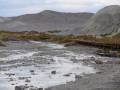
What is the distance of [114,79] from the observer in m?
18.4

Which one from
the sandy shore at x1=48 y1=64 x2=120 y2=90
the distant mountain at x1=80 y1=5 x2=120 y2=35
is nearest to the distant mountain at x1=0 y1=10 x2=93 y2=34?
the distant mountain at x1=80 y1=5 x2=120 y2=35

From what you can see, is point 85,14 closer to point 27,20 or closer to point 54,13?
point 54,13

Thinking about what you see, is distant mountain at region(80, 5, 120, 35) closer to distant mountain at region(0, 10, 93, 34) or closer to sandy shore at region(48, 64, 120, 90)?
sandy shore at region(48, 64, 120, 90)

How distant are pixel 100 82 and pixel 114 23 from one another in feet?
188

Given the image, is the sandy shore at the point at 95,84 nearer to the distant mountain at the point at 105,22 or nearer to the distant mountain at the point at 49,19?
the distant mountain at the point at 105,22

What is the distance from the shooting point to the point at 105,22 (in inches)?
3044

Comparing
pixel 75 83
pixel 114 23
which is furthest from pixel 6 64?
pixel 114 23

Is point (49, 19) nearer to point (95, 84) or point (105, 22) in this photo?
point (105, 22)

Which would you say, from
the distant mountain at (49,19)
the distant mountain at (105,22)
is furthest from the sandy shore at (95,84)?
the distant mountain at (49,19)

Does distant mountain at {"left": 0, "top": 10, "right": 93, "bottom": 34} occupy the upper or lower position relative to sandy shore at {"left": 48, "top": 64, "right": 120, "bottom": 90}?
lower

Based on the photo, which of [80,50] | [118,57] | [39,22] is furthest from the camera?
[39,22]

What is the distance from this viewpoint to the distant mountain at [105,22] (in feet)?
245

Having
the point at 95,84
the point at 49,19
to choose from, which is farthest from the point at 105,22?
the point at 49,19

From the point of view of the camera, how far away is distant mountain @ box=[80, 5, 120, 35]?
74556 mm
